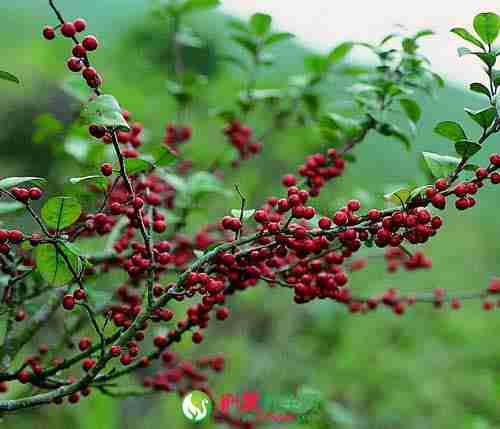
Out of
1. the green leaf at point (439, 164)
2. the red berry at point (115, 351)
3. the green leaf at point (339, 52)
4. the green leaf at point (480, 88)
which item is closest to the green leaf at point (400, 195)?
the green leaf at point (439, 164)

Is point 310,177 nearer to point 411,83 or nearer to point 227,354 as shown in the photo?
point 411,83

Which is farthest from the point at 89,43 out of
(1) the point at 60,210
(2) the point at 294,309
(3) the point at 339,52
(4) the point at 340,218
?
(2) the point at 294,309

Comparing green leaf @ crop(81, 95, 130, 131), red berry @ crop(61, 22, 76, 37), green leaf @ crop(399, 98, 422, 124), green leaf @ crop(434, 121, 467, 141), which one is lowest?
green leaf @ crop(399, 98, 422, 124)

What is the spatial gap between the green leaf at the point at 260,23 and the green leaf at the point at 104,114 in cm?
80

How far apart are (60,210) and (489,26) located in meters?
0.73

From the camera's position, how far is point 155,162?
3.41 feet

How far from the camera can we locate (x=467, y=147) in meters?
0.92

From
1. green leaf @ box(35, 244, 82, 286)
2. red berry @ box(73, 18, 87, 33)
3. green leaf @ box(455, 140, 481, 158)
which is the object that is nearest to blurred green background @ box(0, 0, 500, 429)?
green leaf @ box(35, 244, 82, 286)

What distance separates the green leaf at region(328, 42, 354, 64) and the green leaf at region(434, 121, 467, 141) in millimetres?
569

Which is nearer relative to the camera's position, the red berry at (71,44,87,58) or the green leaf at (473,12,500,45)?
the red berry at (71,44,87,58)

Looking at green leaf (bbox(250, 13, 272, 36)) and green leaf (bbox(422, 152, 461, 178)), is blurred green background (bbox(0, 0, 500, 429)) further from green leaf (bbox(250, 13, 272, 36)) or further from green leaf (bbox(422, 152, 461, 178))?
green leaf (bbox(422, 152, 461, 178))

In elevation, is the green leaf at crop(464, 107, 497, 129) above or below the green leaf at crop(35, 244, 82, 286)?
above

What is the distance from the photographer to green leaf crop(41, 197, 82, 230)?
894mm

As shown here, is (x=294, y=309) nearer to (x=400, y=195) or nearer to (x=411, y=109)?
(x=411, y=109)
